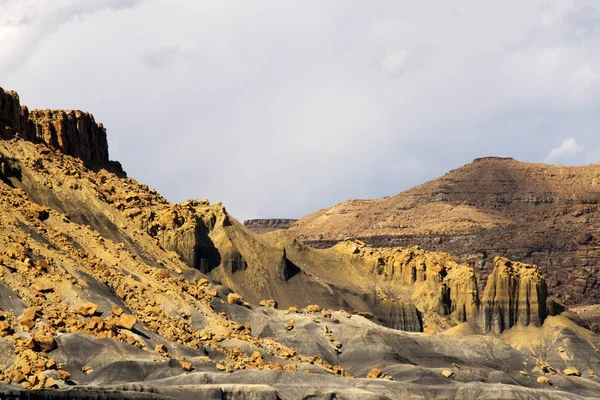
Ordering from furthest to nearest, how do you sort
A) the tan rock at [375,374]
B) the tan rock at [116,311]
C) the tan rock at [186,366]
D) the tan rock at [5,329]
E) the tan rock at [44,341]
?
the tan rock at [375,374] < the tan rock at [116,311] < the tan rock at [186,366] < the tan rock at [44,341] < the tan rock at [5,329]

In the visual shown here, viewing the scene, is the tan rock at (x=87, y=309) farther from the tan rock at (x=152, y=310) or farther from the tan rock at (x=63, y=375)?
the tan rock at (x=63, y=375)

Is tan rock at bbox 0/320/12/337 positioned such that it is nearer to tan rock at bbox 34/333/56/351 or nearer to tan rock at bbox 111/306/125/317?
tan rock at bbox 34/333/56/351

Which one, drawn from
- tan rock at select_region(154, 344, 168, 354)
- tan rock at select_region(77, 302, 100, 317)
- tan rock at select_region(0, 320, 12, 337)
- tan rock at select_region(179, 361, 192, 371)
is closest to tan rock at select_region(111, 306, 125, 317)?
tan rock at select_region(77, 302, 100, 317)

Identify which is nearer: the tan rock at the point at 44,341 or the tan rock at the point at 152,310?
the tan rock at the point at 44,341

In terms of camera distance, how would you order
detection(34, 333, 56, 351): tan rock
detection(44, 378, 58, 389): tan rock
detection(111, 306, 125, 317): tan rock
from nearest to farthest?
detection(44, 378, 58, 389): tan rock, detection(34, 333, 56, 351): tan rock, detection(111, 306, 125, 317): tan rock

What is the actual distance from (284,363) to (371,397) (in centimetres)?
2107

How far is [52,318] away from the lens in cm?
16275

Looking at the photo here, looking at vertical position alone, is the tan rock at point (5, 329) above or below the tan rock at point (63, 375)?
Result: above

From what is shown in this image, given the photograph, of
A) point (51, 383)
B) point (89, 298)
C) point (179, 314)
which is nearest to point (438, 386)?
point (179, 314)

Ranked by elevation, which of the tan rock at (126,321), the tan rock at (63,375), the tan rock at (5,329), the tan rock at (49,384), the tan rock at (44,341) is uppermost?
the tan rock at (126,321)

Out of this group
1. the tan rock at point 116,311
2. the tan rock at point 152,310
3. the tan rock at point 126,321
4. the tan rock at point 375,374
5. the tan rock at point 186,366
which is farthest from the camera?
the tan rock at point 375,374

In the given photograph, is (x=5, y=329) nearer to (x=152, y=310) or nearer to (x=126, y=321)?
(x=126, y=321)

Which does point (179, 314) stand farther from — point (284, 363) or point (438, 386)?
point (438, 386)

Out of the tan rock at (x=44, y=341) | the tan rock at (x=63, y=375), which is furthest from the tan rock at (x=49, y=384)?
the tan rock at (x=44, y=341)
